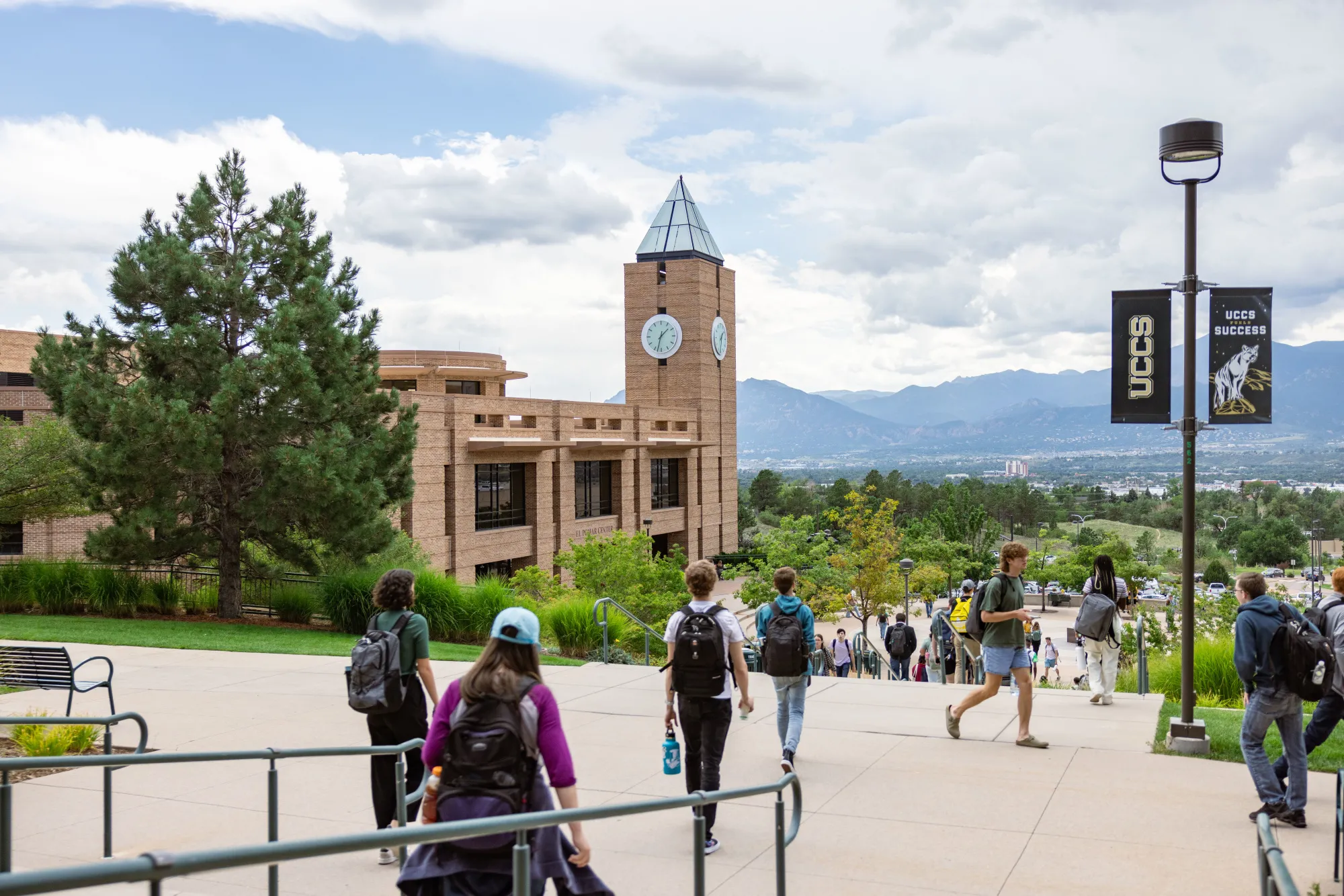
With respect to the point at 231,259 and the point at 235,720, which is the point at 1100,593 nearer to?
the point at 235,720

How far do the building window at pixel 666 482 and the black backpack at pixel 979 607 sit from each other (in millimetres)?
48261

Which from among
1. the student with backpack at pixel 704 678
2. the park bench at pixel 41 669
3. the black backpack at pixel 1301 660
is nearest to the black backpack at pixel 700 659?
the student with backpack at pixel 704 678

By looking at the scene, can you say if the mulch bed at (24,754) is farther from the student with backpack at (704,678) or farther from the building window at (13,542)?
the building window at (13,542)

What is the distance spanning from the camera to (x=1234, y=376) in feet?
32.2

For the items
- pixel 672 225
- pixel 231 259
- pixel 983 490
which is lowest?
pixel 983 490

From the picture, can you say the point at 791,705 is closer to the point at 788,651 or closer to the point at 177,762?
the point at 788,651

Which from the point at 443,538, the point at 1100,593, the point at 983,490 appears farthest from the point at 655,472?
→ the point at 983,490

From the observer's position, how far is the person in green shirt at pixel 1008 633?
381 inches

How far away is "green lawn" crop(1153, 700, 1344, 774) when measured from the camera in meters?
9.30

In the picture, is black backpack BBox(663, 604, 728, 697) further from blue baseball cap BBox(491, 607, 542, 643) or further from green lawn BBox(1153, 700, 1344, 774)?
green lawn BBox(1153, 700, 1344, 774)

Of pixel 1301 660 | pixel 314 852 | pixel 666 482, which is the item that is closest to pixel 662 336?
pixel 666 482

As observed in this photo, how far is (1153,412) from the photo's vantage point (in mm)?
10117

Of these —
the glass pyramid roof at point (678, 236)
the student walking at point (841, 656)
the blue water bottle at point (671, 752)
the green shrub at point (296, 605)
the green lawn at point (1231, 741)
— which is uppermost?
the glass pyramid roof at point (678, 236)

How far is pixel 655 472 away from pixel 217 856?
57.7 m
